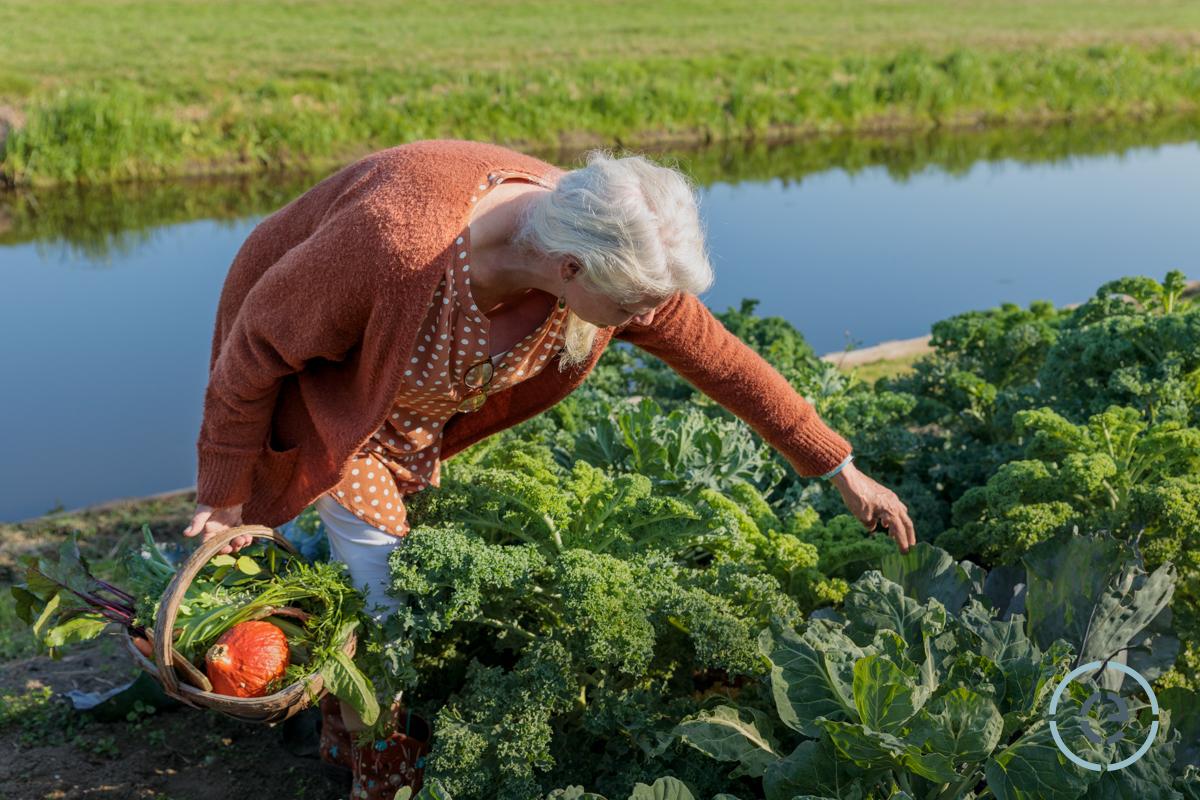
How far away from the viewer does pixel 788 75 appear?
16.0m

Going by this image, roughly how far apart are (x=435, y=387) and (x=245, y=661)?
76cm

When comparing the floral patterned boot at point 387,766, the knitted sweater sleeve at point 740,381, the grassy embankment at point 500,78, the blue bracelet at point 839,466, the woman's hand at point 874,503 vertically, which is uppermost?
the knitted sweater sleeve at point 740,381

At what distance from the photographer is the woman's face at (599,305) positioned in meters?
2.54

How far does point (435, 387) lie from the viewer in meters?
2.88

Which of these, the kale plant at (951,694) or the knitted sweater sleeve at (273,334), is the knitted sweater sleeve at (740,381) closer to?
the kale plant at (951,694)

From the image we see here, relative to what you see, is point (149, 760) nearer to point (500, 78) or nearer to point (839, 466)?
point (839, 466)

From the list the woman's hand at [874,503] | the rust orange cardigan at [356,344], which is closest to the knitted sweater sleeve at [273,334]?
the rust orange cardigan at [356,344]

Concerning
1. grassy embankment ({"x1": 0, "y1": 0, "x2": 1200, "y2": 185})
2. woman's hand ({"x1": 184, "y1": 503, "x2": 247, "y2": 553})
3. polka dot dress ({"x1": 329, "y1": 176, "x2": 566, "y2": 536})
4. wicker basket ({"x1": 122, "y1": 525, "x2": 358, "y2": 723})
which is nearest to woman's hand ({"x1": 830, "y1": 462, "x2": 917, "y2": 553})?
polka dot dress ({"x1": 329, "y1": 176, "x2": 566, "y2": 536})

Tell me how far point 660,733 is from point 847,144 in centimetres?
1321

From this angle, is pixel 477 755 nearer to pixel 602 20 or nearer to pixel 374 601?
pixel 374 601

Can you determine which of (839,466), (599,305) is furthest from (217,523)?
(839,466)

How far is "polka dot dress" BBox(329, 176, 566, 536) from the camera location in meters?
2.70

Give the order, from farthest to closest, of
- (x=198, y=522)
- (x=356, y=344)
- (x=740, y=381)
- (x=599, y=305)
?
1. (x=740, y=381)
2. (x=198, y=522)
3. (x=356, y=344)
4. (x=599, y=305)

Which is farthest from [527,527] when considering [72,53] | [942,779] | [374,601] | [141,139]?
[72,53]
